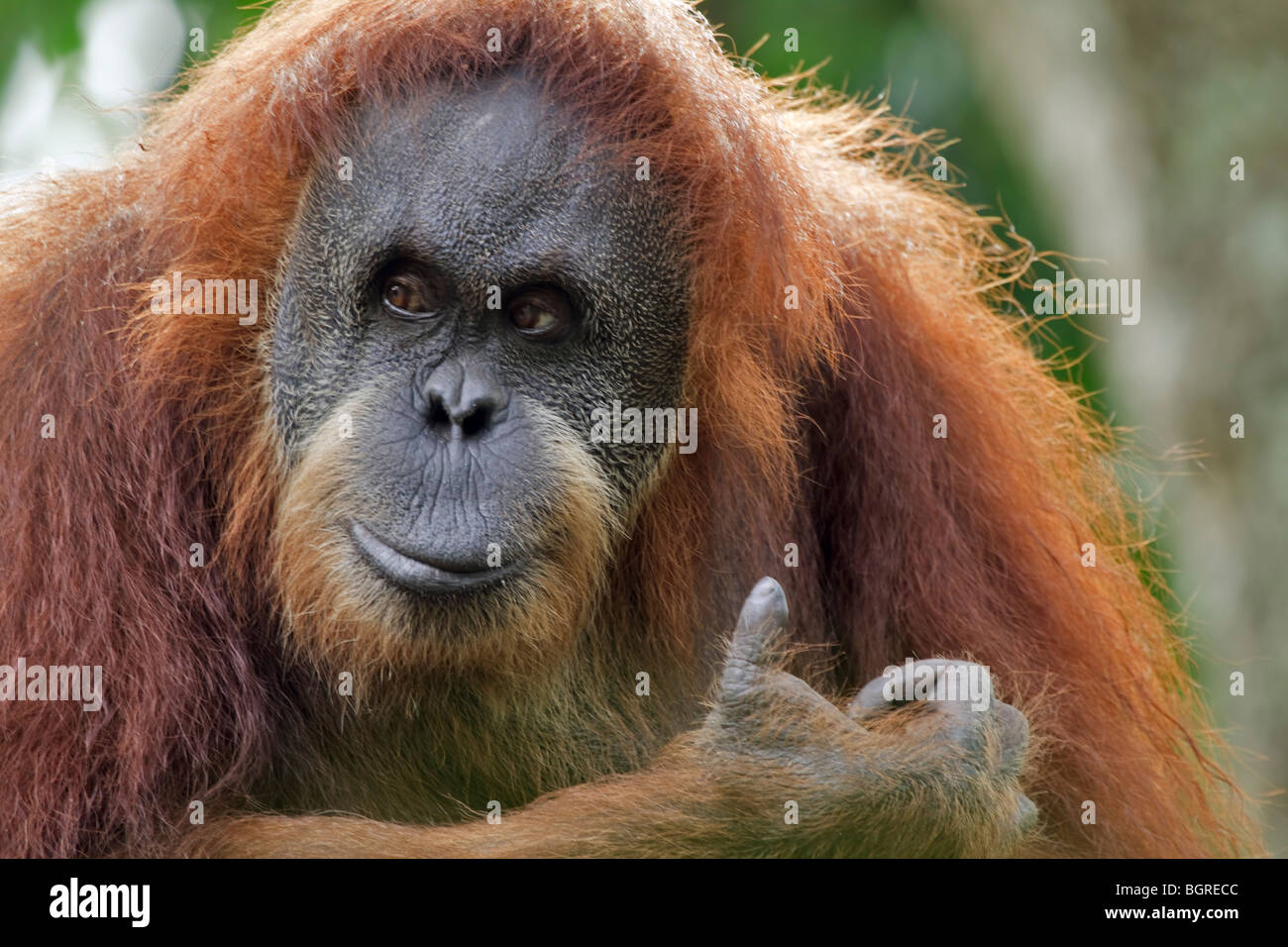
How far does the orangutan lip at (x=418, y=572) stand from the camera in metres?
2.44

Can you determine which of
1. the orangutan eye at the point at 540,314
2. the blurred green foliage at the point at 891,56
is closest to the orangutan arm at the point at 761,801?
the orangutan eye at the point at 540,314

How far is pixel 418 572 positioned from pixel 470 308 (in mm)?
450

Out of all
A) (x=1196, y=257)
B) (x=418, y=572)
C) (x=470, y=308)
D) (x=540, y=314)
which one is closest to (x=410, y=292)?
(x=470, y=308)

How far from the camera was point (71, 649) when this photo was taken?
2.49m

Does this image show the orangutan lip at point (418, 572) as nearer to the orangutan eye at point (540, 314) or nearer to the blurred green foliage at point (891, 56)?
the orangutan eye at point (540, 314)

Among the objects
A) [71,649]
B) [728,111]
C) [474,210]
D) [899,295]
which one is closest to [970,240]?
[899,295]

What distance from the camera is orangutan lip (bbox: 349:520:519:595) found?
8.01 feet

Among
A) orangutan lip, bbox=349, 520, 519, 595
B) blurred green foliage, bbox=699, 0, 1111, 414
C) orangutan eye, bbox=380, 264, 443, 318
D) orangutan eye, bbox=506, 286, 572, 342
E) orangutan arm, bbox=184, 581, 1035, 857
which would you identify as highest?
blurred green foliage, bbox=699, 0, 1111, 414

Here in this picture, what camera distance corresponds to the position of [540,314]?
8.42ft

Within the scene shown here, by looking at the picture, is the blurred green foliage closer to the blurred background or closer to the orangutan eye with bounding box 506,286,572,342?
the blurred background

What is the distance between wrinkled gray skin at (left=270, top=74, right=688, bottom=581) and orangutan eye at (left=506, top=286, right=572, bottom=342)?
0.02 metres

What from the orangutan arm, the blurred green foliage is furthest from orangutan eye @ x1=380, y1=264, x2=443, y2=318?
the blurred green foliage

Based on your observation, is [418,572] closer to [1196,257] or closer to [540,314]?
[540,314]
